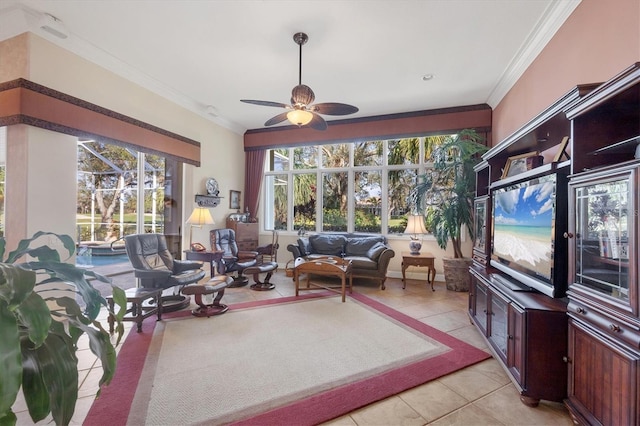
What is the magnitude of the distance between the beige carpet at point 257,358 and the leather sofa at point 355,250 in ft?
4.13

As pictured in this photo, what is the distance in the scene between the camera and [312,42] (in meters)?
3.23

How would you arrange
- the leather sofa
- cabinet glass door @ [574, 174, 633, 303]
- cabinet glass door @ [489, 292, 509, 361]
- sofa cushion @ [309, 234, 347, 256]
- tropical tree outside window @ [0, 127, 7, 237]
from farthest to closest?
sofa cushion @ [309, 234, 347, 256], the leather sofa, tropical tree outside window @ [0, 127, 7, 237], cabinet glass door @ [489, 292, 509, 361], cabinet glass door @ [574, 174, 633, 303]

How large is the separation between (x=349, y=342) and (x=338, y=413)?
0.99 meters

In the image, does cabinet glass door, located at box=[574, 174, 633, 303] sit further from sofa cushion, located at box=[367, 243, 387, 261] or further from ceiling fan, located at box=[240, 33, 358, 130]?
sofa cushion, located at box=[367, 243, 387, 261]

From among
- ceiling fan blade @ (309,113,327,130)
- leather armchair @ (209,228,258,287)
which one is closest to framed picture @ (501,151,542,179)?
ceiling fan blade @ (309,113,327,130)

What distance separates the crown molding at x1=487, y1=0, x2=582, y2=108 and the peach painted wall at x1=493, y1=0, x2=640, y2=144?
6cm

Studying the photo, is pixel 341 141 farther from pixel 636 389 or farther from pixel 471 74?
pixel 636 389

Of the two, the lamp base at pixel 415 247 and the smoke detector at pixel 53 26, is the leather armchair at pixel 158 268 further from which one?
the lamp base at pixel 415 247

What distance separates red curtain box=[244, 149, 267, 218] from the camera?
256 inches

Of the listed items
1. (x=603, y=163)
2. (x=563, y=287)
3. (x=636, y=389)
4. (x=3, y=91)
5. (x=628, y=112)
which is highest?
(x=3, y=91)

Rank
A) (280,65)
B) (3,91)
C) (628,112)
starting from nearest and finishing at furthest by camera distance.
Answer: (628,112) < (3,91) < (280,65)

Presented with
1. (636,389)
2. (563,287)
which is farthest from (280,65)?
(636,389)

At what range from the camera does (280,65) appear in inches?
148

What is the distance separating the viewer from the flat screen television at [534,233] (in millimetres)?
1971
